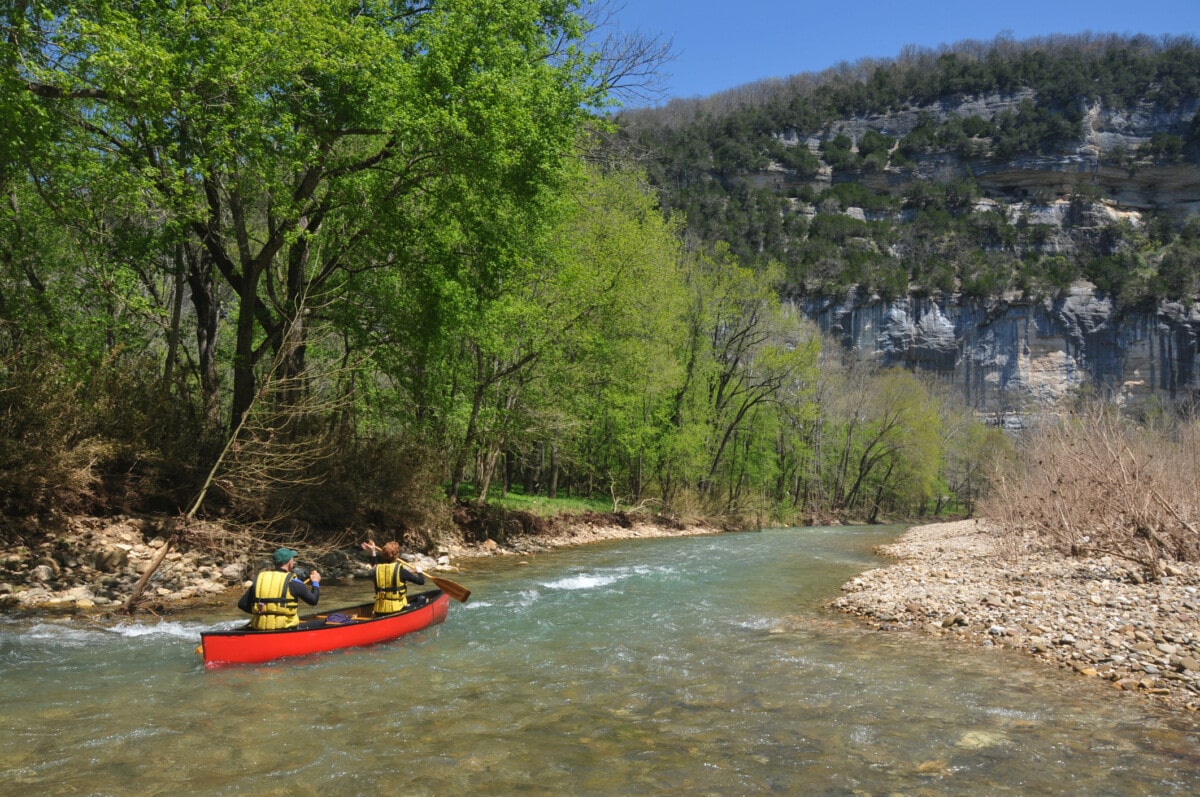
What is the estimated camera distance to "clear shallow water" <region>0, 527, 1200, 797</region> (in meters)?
5.26

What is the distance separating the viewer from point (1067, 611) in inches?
409

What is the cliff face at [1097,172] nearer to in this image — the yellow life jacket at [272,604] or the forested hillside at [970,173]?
the forested hillside at [970,173]

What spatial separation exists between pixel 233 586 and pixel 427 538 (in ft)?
17.2

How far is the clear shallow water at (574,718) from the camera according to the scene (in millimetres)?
5262

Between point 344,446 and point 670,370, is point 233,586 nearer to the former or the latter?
point 344,446

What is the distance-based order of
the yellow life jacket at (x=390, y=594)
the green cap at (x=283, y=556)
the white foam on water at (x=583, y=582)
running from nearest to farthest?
the green cap at (x=283, y=556) < the yellow life jacket at (x=390, y=594) < the white foam on water at (x=583, y=582)

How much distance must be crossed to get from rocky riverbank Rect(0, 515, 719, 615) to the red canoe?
3.28 m

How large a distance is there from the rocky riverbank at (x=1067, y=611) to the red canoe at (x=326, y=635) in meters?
6.34

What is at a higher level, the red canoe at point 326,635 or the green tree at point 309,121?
the green tree at point 309,121

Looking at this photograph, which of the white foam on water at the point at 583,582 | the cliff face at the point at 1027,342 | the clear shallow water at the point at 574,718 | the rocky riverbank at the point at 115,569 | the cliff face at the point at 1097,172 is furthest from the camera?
the cliff face at the point at 1097,172

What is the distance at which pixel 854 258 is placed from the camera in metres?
94.5

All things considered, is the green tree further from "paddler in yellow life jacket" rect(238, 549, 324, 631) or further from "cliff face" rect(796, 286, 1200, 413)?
"cliff face" rect(796, 286, 1200, 413)

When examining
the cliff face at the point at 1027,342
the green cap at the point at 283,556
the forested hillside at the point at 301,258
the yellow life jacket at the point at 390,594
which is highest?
the cliff face at the point at 1027,342

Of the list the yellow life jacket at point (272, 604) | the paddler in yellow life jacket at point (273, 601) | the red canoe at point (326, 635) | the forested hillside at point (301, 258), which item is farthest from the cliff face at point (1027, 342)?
the yellow life jacket at point (272, 604)
